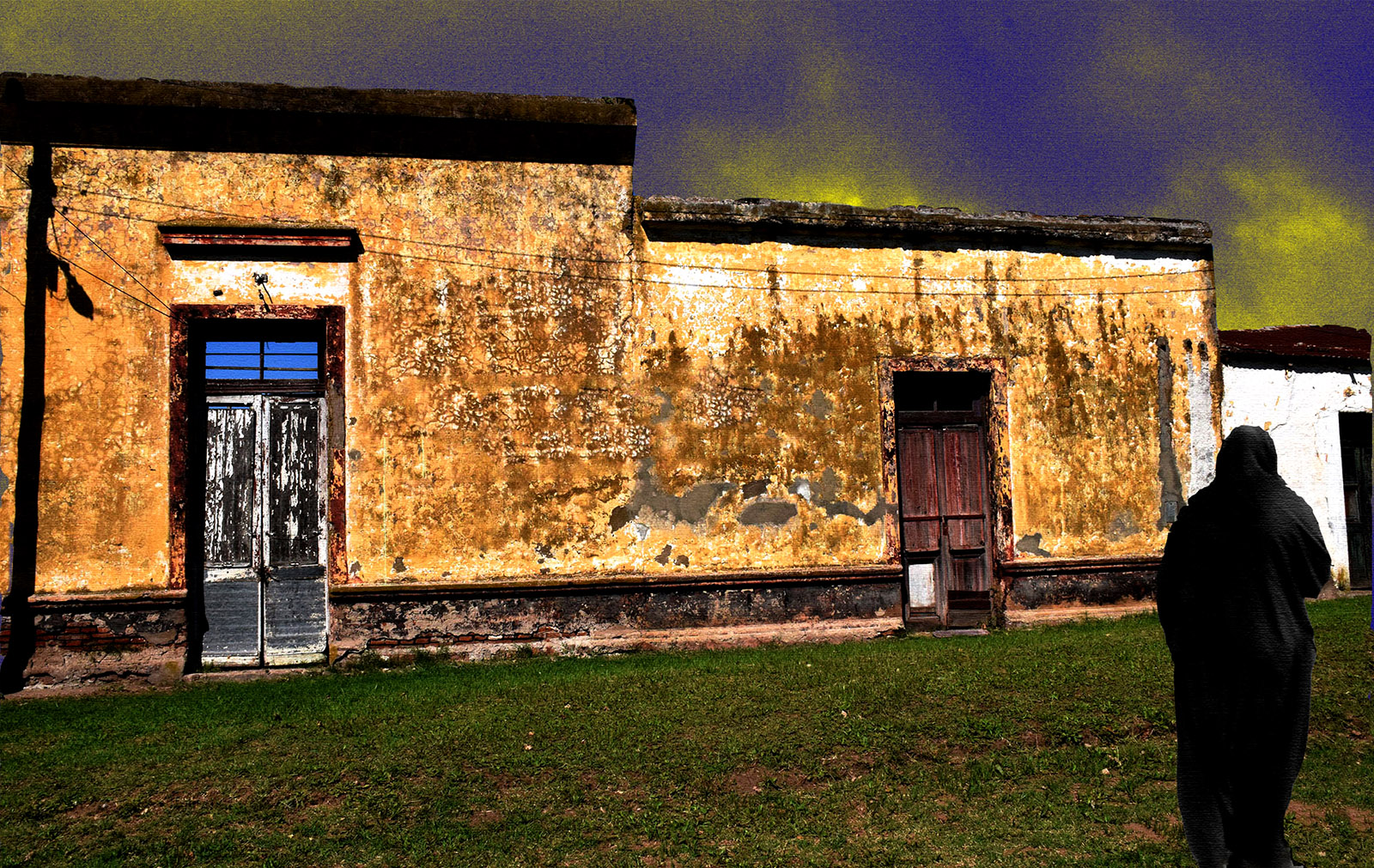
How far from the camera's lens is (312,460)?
830 cm

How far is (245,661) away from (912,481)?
6.62 m

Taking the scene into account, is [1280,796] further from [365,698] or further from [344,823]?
[365,698]

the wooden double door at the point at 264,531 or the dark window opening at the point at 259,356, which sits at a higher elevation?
the dark window opening at the point at 259,356

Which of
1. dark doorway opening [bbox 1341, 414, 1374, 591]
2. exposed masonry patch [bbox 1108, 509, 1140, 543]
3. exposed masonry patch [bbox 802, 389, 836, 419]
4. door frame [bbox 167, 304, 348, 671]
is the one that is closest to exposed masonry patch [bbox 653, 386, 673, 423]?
exposed masonry patch [bbox 802, 389, 836, 419]

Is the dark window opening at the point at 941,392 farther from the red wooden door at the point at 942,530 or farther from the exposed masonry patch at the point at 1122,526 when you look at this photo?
the exposed masonry patch at the point at 1122,526

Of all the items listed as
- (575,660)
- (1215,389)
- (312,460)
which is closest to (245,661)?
(312,460)

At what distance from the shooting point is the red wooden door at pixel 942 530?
31.4 ft

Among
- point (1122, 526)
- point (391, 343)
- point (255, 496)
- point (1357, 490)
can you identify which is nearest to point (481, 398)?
point (391, 343)

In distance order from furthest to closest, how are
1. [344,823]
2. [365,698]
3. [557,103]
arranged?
[557,103], [365,698], [344,823]

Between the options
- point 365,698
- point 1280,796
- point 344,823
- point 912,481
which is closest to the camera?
point 1280,796

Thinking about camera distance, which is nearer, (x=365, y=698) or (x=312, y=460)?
(x=365, y=698)

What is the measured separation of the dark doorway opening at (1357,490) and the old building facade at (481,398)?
454cm

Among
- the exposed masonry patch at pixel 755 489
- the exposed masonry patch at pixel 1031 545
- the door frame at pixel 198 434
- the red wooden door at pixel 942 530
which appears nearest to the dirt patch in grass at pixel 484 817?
the door frame at pixel 198 434

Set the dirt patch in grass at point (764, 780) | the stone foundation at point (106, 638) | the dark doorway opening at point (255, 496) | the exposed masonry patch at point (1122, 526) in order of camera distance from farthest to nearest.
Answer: the exposed masonry patch at point (1122, 526)
the dark doorway opening at point (255, 496)
the stone foundation at point (106, 638)
the dirt patch in grass at point (764, 780)
